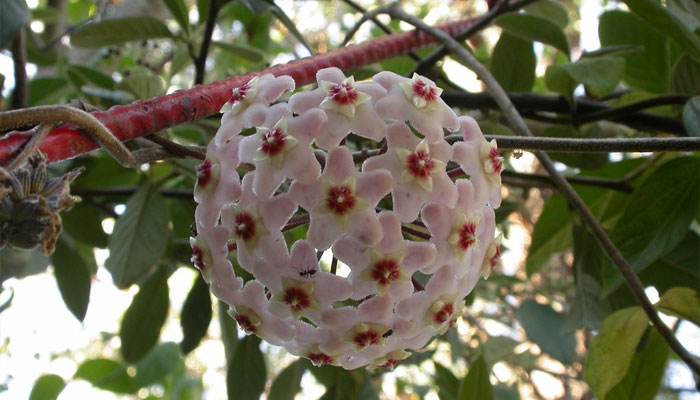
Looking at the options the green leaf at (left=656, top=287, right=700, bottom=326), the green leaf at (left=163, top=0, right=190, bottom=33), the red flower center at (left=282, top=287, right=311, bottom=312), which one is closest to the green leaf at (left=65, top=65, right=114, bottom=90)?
the green leaf at (left=163, top=0, right=190, bottom=33)

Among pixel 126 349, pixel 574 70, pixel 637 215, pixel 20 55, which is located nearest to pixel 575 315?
pixel 637 215

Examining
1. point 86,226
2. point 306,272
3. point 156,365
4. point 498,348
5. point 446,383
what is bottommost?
point 156,365

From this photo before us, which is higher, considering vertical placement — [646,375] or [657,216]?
[657,216]

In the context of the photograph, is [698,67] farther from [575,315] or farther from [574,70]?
[575,315]

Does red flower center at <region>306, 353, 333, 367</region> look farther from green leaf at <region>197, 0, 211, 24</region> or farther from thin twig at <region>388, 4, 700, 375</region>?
green leaf at <region>197, 0, 211, 24</region>

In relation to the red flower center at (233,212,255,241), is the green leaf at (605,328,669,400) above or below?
below

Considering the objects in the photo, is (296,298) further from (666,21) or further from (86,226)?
(86,226)

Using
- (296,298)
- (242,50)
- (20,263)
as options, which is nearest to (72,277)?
(20,263)
